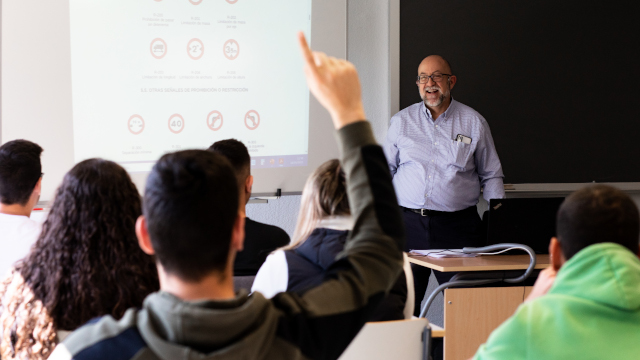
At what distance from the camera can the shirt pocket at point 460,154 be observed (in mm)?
3896

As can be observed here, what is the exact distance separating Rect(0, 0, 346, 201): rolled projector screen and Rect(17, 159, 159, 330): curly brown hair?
1970 mm

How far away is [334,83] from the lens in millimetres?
882

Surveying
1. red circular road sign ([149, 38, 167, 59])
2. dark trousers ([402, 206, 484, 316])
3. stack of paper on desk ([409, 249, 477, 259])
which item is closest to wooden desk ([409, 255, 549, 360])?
stack of paper on desk ([409, 249, 477, 259])

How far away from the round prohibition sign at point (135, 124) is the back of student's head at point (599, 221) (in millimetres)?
2755

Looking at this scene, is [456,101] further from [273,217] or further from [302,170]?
[273,217]

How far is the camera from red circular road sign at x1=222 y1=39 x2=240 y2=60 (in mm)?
3592

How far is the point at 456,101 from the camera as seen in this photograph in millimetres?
4066

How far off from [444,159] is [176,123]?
178 cm

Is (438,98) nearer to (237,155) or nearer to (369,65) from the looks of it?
(369,65)

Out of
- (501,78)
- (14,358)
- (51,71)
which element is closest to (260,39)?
(51,71)

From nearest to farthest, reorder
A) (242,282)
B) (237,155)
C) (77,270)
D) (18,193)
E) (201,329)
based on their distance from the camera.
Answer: (201,329)
(77,270)
(242,282)
(18,193)
(237,155)

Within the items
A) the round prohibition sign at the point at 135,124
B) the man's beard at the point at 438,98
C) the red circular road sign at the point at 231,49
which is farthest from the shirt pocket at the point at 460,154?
the round prohibition sign at the point at 135,124

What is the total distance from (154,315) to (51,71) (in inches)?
112

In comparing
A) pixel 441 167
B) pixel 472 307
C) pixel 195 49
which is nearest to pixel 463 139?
pixel 441 167
